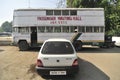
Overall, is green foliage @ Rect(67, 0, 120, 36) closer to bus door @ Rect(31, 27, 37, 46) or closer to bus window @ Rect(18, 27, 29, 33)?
bus door @ Rect(31, 27, 37, 46)

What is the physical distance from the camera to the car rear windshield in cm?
1078

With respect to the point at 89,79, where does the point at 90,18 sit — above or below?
above

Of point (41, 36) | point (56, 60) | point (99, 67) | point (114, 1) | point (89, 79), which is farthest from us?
point (114, 1)

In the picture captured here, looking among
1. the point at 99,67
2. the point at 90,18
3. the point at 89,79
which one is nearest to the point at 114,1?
the point at 90,18

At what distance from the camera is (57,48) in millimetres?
10992

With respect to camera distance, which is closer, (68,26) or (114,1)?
(68,26)

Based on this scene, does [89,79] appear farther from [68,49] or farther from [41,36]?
[41,36]

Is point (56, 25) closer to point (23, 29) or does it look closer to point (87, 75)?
point (23, 29)

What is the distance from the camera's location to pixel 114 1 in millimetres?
39438

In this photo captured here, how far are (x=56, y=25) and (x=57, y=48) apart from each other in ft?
36.9

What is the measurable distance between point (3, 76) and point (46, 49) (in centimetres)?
266

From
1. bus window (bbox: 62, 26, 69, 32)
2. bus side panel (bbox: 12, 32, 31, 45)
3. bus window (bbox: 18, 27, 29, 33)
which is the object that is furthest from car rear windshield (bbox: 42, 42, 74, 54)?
bus window (bbox: 18, 27, 29, 33)

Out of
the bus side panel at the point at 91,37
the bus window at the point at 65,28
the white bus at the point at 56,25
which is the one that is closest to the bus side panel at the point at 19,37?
the white bus at the point at 56,25

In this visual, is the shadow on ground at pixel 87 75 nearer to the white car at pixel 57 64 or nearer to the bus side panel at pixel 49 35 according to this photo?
the white car at pixel 57 64
